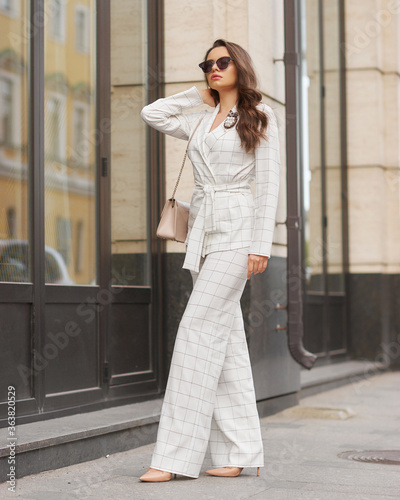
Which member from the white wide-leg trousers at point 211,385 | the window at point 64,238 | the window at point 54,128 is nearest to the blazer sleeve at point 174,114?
the white wide-leg trousers at point 211,385

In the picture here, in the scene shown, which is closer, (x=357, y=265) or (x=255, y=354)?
(x=255, y=354)

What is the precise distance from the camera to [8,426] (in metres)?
5.20

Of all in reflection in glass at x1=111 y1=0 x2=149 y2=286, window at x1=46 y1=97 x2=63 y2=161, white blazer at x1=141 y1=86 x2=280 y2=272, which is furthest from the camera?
reflection in glass at x1=111 y1=0 x2=149 y2=286

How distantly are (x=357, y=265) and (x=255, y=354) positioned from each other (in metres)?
5.24

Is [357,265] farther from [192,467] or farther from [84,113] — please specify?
[192,467]

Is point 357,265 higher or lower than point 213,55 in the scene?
lower

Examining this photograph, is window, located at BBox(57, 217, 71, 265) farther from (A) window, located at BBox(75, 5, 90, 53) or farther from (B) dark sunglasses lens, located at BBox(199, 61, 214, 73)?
(B) dark sunglasses lens, located at BBox(199, 61, 214, 73)

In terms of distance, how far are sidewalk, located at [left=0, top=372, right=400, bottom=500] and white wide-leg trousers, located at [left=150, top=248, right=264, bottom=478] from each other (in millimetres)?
140

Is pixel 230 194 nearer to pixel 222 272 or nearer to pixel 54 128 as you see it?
pixel 222 272

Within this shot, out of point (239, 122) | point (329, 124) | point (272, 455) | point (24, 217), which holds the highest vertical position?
point (329, 124)

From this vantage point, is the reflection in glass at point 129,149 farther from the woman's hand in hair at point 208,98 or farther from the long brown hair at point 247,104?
the long brown hair at point 247,104

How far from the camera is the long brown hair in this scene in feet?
15.0

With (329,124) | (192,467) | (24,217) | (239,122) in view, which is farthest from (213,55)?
(329,124)

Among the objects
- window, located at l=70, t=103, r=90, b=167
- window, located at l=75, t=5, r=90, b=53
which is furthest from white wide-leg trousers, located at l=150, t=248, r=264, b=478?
window, located at l=75, t=5, r=90, b=53
